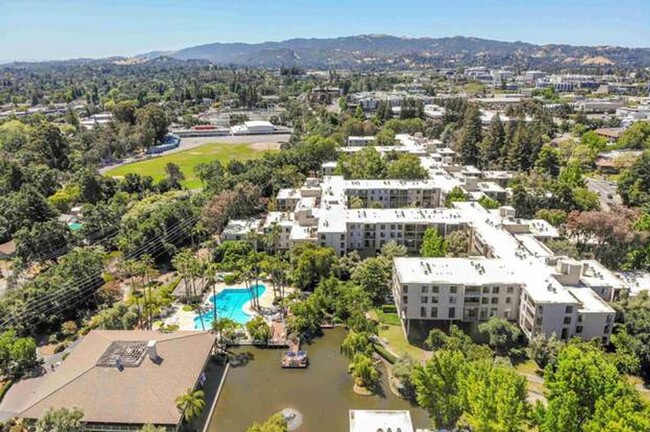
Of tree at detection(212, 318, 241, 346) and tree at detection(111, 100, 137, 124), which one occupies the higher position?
tree at detection(111, 100, 137, 124)

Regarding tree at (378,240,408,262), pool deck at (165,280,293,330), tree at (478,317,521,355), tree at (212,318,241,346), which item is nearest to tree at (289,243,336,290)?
pool deck at (165,280,293,330)

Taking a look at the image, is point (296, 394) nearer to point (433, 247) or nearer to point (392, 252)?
point (392, 252)

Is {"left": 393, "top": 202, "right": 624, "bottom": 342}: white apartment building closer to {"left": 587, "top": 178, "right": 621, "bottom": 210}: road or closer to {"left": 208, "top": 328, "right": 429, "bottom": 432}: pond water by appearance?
{"left": 208, "top": 328, "right": 429, "bottom": 432}: pond water

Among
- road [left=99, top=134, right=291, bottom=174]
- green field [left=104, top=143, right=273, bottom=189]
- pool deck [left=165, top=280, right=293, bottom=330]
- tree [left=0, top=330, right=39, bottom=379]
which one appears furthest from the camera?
road [left=99, top=134, right=291, bottom=174]

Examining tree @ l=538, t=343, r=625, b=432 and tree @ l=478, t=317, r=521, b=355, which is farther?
tree @ l=478, t=317, r=521, b=355

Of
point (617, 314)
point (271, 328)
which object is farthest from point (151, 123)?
point (617, 314)

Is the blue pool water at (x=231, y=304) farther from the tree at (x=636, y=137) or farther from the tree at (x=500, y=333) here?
the tree at (x=636, y=137)

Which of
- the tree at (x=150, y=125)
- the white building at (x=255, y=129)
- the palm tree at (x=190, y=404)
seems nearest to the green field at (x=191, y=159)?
the tree at (x=150, y=125)
